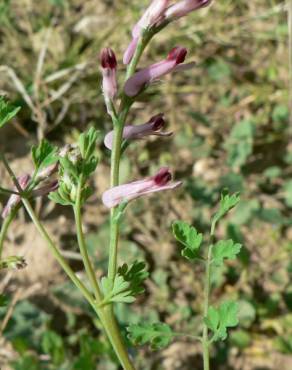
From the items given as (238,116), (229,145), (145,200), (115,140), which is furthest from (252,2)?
(115,140)

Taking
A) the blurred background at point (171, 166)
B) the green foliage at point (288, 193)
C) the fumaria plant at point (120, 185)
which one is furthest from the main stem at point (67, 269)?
the green foliage at point (288, 193)

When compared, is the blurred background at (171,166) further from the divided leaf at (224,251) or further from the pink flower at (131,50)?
the pink flower at (131,50)

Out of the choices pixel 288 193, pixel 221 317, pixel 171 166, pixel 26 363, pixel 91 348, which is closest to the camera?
pixel 221 317

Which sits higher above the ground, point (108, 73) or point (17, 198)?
point (108, 73)

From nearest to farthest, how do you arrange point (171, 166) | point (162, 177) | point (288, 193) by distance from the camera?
point (162, 177) < point (288, 193) < point (171, 166)

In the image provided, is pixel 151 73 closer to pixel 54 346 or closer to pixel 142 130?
pixel 142 130

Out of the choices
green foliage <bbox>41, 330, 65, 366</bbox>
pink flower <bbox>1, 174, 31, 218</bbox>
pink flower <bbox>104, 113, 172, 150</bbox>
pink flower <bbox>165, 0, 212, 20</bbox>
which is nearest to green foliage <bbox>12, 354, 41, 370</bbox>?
green foliage <bbox>41, 330, 65, 366</bbox>

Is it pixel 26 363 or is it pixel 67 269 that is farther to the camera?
pixel 26 363

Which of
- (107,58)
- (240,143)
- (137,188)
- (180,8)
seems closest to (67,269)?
(137,188)
